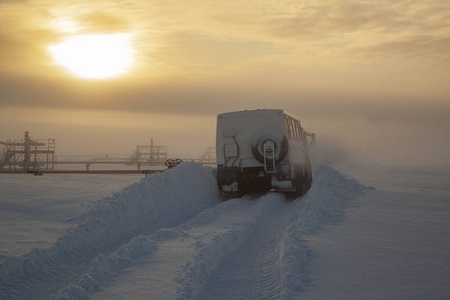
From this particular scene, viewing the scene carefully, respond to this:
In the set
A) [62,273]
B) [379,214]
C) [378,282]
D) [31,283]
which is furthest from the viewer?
[379,214]

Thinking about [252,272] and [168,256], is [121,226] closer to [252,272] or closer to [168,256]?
[168,256]

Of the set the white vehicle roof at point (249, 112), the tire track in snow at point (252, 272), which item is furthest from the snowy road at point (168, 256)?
the white vehicle roof at point (249, 112)

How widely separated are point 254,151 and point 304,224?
6.89m

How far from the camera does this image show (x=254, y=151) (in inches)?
650

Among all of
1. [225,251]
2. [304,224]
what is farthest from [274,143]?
[225,251]

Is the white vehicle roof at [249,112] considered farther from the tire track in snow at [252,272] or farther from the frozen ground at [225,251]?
the tire track in snow at [252,272]

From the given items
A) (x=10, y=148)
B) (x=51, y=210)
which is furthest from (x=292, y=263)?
(x=10, y=148)

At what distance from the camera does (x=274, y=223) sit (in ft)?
36.4

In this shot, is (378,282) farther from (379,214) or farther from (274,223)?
(379,214)

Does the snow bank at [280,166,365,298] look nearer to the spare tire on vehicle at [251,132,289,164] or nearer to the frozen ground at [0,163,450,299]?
the frozen ground at [0,163,450,299]

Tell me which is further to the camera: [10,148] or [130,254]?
[10,148]

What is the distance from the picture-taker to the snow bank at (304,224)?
6035 mm

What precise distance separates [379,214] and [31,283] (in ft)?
30.6

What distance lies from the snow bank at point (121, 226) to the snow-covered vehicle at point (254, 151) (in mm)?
1258
